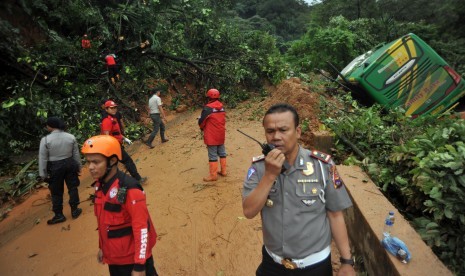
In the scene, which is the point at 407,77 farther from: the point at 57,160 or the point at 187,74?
the point at 187,74

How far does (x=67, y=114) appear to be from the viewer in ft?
27.9

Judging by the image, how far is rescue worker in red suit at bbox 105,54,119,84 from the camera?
384 inches

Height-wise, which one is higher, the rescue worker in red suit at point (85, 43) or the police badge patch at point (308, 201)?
the rescue worker in red suit at point (85, 43)

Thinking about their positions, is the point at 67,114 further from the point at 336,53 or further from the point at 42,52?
the point at 336,53

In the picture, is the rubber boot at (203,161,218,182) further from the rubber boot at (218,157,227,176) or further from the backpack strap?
the backpack strap

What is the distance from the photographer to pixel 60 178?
489 cm

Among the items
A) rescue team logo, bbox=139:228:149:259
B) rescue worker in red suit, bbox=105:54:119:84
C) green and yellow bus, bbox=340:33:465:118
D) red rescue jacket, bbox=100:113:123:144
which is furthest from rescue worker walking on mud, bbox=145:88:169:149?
rescue team logo, bbox=139:228:149:259

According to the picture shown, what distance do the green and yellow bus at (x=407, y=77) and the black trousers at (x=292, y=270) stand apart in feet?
21.9

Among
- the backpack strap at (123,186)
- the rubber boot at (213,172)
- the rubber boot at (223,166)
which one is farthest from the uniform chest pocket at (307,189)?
the rubber boot at (223,166)

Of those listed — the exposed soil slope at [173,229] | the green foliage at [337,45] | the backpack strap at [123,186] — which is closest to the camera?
the backpack strap at [123,186]

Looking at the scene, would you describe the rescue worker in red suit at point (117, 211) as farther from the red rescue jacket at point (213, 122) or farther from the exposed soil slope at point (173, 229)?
the red rescue jacket at point (213, 122)

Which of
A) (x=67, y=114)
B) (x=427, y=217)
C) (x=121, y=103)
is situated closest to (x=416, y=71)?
(x=427, y=217)

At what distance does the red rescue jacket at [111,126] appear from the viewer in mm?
5793

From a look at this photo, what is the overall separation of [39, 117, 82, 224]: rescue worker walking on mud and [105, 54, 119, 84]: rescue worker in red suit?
17.9ft
